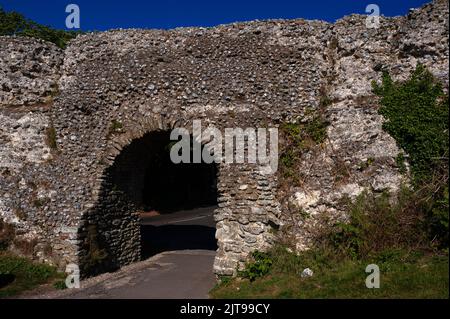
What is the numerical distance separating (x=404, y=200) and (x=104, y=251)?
6.50m

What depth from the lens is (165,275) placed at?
30.0ft

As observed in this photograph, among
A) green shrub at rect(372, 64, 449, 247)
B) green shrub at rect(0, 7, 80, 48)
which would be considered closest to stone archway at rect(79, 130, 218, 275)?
green shrub at rect(372, 64, 449, 247)

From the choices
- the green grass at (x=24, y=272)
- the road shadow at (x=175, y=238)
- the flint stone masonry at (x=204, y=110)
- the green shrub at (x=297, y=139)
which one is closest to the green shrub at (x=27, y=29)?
the road shadow at (x=175, y=238)

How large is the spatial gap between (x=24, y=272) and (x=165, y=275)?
10.1ft

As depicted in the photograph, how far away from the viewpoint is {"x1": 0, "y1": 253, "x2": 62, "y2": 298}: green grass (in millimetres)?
8533

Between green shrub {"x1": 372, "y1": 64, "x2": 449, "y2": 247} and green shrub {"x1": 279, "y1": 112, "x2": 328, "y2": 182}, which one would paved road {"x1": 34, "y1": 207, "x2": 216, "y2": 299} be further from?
green shrub {"x1": 372, "y1": 64, "x2": 449, "y2": 247}

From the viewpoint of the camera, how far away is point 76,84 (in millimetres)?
9641

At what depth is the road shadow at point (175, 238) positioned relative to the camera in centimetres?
1249

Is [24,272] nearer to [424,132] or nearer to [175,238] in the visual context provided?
[175,238]

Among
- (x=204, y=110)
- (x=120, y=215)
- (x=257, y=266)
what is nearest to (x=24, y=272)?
(x=120, y=215)

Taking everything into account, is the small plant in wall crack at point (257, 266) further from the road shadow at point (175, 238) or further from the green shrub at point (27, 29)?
the green shrub at point (27, 29)

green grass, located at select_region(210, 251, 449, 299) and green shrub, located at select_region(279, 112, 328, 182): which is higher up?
green shrub, located at select_region(279, 112, 328, 182)

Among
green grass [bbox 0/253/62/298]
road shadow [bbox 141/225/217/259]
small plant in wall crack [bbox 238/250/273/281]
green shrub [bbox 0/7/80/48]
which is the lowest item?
road shadow [bbox 141/225/217/259]
